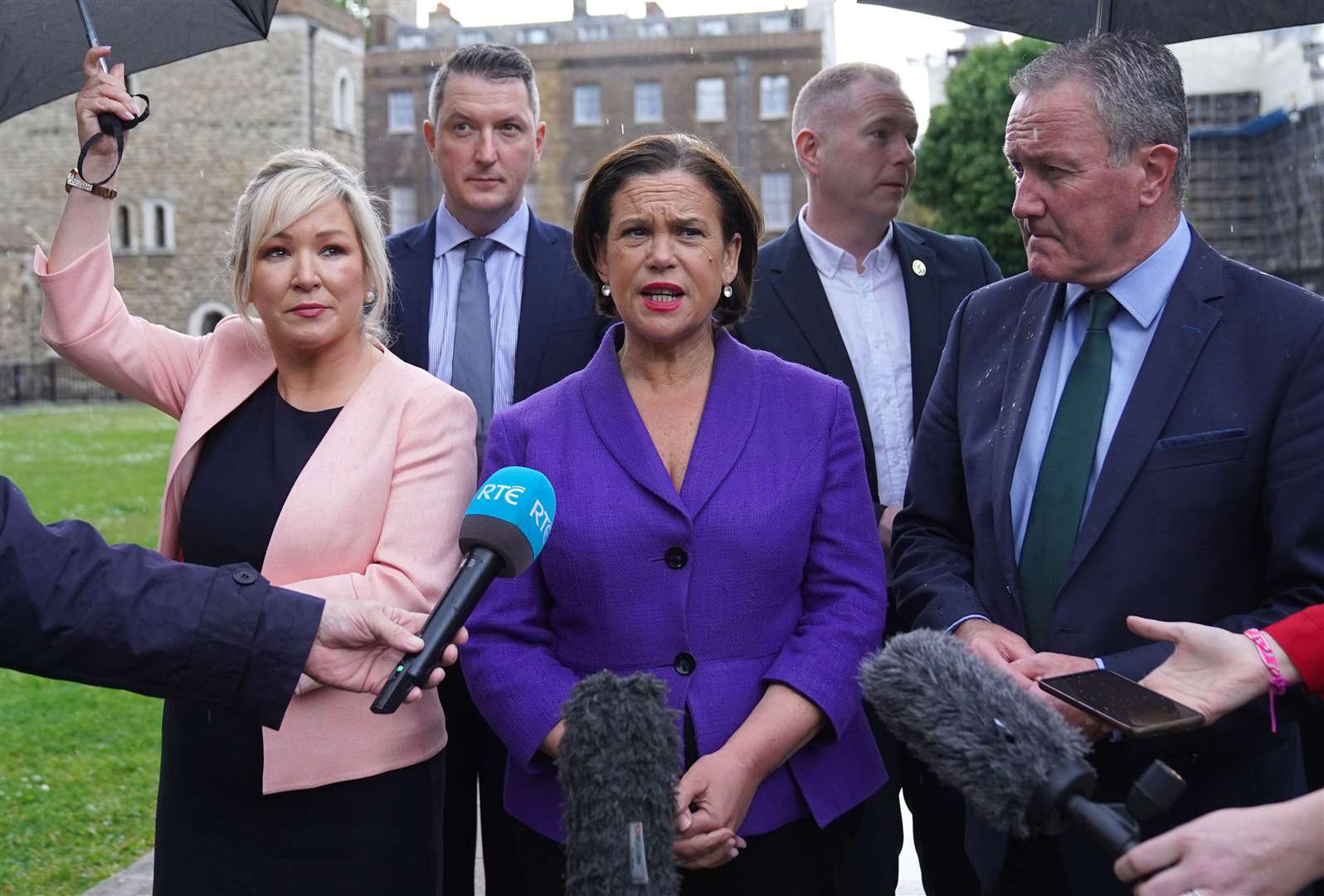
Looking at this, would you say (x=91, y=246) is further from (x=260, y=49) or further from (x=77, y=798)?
(x=260, y=49)

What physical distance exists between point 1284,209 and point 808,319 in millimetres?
31112

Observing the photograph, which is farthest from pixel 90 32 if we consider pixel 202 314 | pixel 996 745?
pixel 202 314

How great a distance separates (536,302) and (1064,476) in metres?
1.91

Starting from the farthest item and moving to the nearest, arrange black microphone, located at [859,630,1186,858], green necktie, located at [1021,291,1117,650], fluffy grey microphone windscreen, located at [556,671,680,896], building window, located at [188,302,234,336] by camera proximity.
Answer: building window, located at [188,302,234,336]
green necktie, located at [1021,291,1117,650]
fluffy grey microphone windscreen, located at [556,671,680,896]
black microphone, located at [859,630,1186,858]

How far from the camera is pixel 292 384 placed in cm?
340

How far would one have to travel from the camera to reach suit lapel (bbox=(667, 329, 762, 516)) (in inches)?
122

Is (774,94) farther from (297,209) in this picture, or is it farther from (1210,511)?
(1210,511)

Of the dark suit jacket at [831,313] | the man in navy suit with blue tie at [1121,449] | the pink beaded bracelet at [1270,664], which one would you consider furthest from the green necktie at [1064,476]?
the dark suit jacket at [831,313]

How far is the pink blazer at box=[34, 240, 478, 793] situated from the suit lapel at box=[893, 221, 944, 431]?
→ 1.64 m

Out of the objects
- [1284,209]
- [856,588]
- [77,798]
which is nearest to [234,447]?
[856,588]

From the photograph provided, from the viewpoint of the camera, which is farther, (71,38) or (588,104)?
(588,104)

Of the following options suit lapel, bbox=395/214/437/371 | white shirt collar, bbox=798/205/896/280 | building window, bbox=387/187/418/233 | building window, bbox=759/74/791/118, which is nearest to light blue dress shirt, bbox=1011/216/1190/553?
white shirt collar, bbox=798/205/896/280

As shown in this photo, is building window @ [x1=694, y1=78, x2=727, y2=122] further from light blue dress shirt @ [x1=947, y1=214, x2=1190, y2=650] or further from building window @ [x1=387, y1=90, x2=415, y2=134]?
light blue dress shirt @ [x1=947, y1=214, x2=1190, y2=650]

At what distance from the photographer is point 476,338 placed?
429cm
